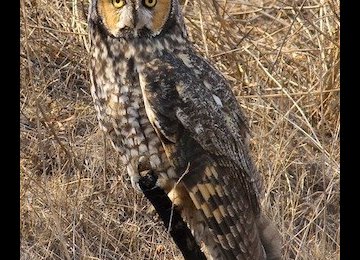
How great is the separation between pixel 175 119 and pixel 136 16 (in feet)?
1.07

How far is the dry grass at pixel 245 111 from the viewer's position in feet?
12.4

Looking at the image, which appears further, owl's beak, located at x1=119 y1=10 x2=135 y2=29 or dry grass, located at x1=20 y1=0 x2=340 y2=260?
dry grass, located at x1=20 y1=0 x2=340 y2=260

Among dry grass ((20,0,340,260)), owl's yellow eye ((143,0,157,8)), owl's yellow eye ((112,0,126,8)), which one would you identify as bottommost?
dry grass ((20,0,340,260))

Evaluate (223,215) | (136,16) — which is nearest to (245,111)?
(223,215)

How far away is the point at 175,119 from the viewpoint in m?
2.80

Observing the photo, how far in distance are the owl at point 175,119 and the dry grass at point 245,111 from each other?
0.60 meters

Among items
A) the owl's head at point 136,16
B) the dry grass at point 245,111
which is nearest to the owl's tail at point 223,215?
the owl's head at point 136,16

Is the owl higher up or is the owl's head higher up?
the owl's head

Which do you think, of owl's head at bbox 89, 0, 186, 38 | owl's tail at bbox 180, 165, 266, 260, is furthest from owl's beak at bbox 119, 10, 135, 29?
owl's tail at bbox 180, 165, 266, 260

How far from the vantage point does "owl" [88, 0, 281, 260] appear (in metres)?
2.81

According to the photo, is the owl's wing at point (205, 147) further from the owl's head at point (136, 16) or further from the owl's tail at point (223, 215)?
the owl's head at point (136, 16)

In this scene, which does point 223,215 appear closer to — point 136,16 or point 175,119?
point 175,119

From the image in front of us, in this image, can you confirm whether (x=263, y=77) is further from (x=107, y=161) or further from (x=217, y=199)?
(x=217, y=199)

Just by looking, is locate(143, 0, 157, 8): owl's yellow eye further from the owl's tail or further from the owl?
the owl's tail
